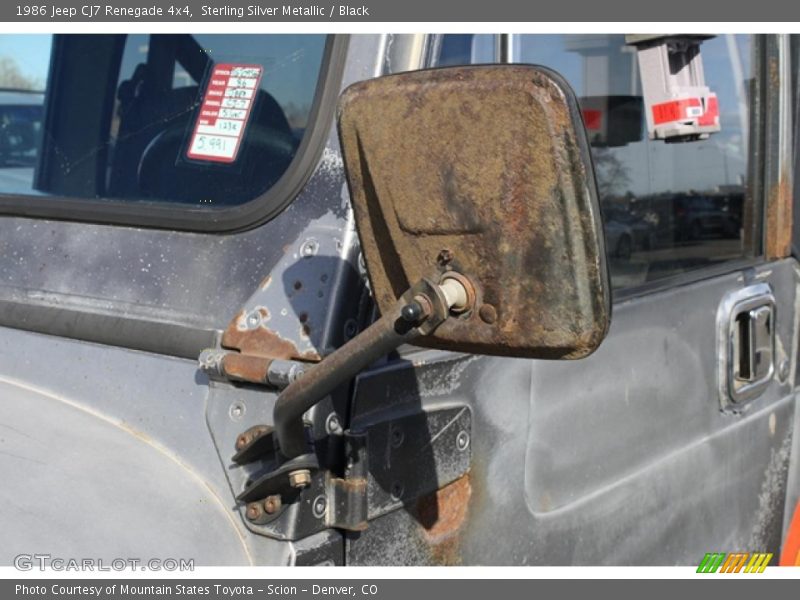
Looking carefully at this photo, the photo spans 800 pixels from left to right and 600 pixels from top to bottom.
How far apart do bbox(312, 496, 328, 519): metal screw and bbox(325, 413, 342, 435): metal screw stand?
0.09 meters

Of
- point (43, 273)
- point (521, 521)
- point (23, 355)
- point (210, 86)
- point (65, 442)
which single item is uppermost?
point (210, 86)

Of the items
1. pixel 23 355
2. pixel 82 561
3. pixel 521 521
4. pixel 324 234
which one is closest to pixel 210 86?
pixel 324 234

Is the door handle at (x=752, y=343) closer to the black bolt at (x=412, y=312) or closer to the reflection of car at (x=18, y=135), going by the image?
the black bolt at (x=412, y=312)

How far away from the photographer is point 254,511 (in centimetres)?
139

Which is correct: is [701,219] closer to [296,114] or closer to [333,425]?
[296,114]

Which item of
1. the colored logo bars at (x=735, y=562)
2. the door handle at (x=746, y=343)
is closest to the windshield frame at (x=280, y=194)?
the door handle at (x=746, y=343)

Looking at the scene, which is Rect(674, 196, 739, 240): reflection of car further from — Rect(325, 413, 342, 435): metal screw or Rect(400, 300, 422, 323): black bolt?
Rect(400, 300, 422, 323): black bolt

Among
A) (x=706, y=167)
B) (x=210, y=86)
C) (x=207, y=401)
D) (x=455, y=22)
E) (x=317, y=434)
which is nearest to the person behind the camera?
(x=317, y=434)

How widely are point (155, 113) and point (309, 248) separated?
48 cm

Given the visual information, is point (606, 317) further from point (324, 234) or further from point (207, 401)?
point (207, 401)

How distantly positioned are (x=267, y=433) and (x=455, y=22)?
677 mm

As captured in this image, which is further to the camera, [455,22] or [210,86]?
[210,86]

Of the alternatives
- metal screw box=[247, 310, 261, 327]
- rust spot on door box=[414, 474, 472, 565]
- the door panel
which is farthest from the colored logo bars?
metal screw box=[247, 310, 261, 327]

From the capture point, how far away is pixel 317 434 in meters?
1.38
